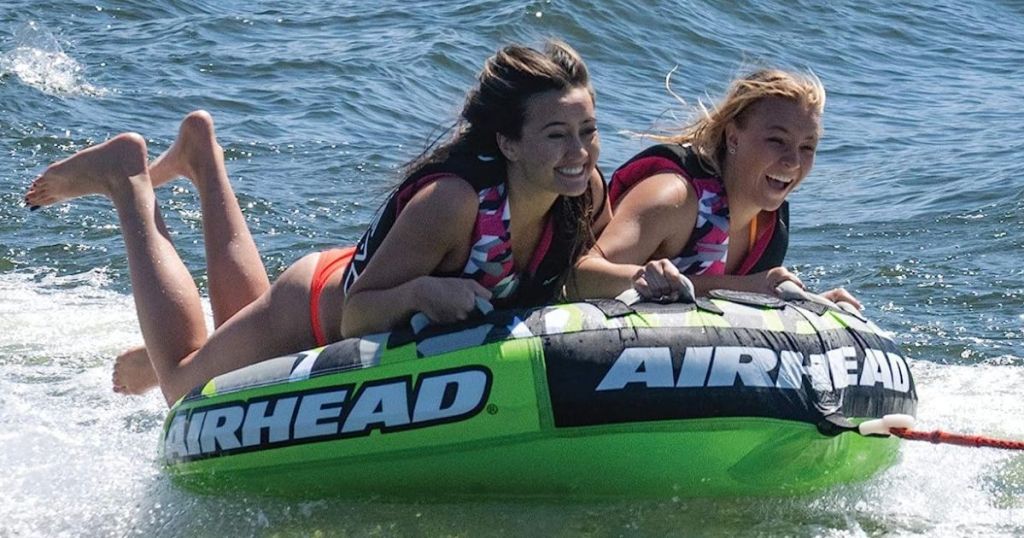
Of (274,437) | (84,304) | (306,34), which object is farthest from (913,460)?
(306,34)

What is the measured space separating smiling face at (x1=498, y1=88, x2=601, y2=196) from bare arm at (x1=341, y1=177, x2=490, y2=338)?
202 millimetres

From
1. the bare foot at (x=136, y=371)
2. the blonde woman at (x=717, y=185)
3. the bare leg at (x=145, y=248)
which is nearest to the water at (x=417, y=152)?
the bare foot at (x=136, y=371)

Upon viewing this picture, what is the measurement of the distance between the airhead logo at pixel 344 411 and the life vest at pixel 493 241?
45cm

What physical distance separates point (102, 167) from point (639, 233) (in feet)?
6.84

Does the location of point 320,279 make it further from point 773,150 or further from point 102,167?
point 773,150

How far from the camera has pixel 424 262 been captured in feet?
13.9

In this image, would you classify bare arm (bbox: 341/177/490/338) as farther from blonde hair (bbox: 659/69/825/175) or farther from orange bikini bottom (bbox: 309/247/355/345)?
blonde hair (bbox: 659/69/825/175)

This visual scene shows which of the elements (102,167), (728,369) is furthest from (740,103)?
(102,167)

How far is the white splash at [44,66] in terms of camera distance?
38.0ft

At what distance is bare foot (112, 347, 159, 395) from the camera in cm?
539

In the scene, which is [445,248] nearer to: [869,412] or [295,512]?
[295,512]

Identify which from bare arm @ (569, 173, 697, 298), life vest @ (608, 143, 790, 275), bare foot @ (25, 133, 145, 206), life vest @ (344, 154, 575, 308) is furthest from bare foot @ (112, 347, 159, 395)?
life vest @ (608, 143, 790, 275)

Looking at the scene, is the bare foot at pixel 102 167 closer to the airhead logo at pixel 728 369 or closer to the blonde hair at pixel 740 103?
the blonde hair at pixel 740 103

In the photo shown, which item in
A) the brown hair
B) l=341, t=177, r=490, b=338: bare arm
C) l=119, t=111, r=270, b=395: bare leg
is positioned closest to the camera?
l=341, t=177, r=490, b=338: bare arm
